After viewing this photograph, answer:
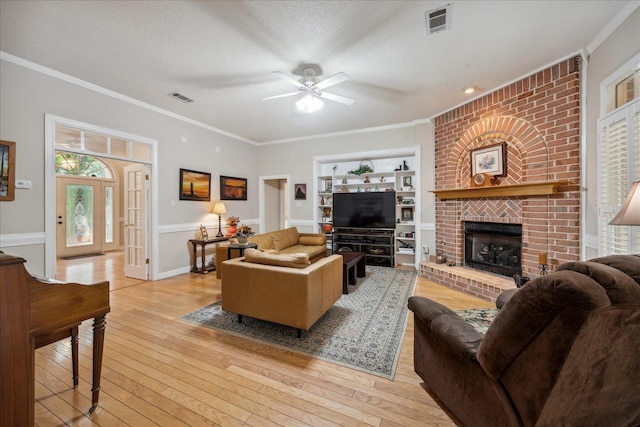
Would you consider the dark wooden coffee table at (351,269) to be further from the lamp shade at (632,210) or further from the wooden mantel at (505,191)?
the lamp shade at (632,210)

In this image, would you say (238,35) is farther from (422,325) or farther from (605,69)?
(605,69)

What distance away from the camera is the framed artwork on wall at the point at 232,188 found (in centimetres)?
552

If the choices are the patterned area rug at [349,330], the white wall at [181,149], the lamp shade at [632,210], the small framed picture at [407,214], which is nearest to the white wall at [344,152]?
the white wall at [181,149]

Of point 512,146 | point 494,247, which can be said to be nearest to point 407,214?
point 494,247

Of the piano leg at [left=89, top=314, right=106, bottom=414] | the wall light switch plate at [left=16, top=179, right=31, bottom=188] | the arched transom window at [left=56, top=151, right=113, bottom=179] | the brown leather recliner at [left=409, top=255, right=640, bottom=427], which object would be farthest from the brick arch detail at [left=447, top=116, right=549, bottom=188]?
the arched transom window at [left=56, top=151, right=113, bottom=179]

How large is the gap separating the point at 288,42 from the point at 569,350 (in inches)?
114

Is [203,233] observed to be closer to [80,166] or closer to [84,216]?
[84,216]

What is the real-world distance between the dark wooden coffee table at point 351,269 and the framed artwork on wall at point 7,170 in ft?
12.8

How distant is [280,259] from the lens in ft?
7.97

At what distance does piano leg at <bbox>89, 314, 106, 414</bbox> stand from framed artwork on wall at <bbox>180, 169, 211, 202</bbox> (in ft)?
11.3

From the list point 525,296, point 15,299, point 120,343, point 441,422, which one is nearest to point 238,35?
point 15,299

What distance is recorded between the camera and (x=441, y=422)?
147 centimetres

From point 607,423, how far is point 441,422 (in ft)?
2.49

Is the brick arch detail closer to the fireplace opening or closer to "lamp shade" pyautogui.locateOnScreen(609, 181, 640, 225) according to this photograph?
the fireplace opening
